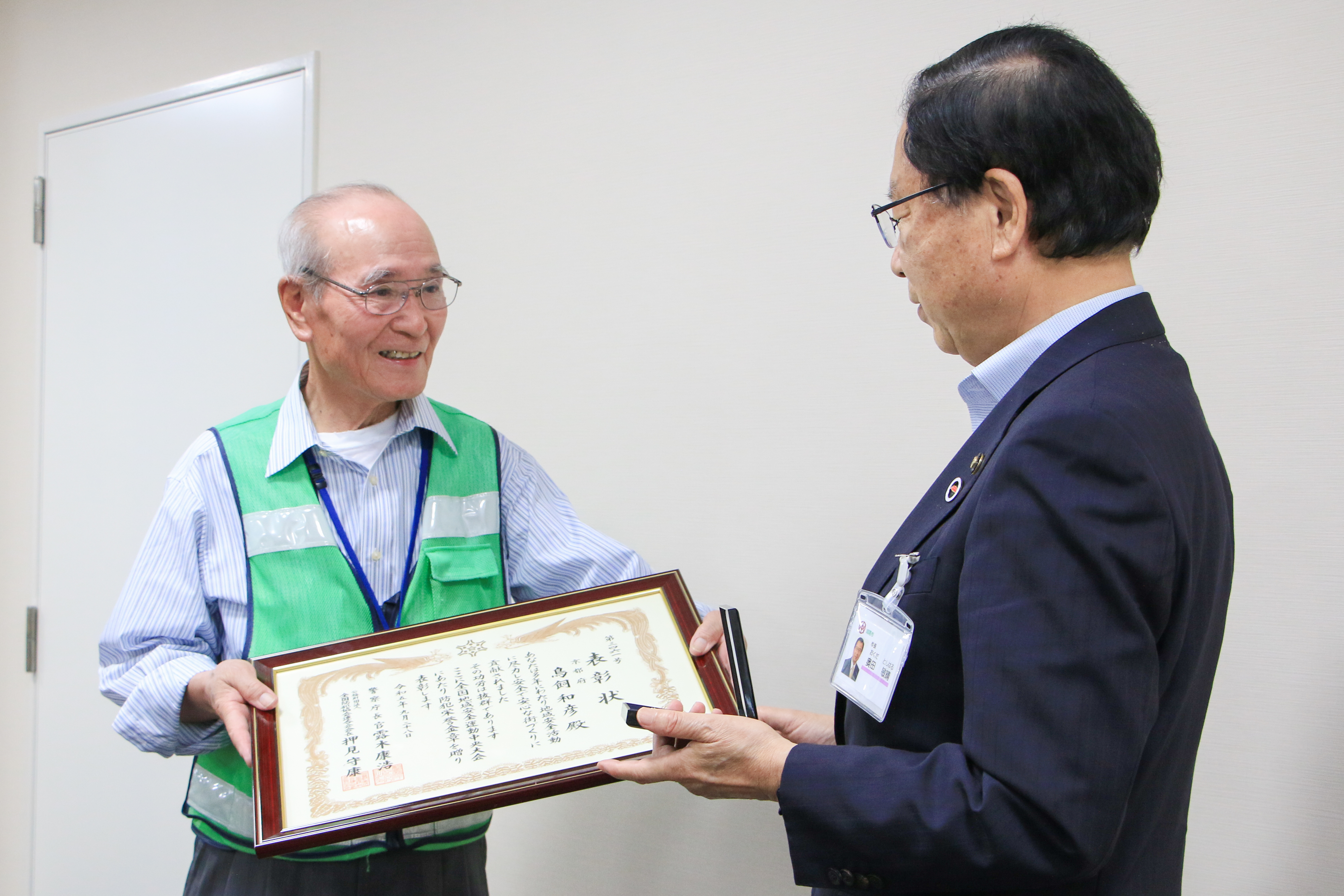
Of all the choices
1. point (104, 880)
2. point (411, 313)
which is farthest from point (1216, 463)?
point (104, 880)

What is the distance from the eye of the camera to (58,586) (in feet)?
9.43

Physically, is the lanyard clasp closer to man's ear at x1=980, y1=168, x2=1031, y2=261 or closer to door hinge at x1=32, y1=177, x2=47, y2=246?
man's ear at x1=980, y1=168, x2=1031, y2=261

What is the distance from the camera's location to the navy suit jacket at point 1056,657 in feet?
2.46

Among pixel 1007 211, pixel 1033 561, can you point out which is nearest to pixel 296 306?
pixel 1007 211

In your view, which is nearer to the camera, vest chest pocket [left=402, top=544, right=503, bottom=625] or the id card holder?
the id card holder

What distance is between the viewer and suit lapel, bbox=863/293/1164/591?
878 mm

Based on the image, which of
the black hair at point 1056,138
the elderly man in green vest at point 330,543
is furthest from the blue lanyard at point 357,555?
the black hair at point 1056,138

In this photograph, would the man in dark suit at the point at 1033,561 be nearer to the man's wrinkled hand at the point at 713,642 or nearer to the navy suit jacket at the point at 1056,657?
the navy suit jacket at the point at 1056,657

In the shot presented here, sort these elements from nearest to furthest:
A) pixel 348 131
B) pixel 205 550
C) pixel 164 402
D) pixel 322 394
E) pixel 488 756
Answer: pixel 488 756
pixel 205 550
pixel 322 394
pixel 348 131
pixel 164 402

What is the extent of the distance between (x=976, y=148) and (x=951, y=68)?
0.34ft

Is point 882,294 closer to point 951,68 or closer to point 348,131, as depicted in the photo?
point 951,68

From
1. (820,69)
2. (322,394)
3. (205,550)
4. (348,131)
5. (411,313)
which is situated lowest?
(205,550)

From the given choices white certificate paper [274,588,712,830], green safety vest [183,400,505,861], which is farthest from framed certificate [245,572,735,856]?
green safety vest [183,400,505,861]

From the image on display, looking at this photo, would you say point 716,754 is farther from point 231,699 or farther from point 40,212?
point 40,212
